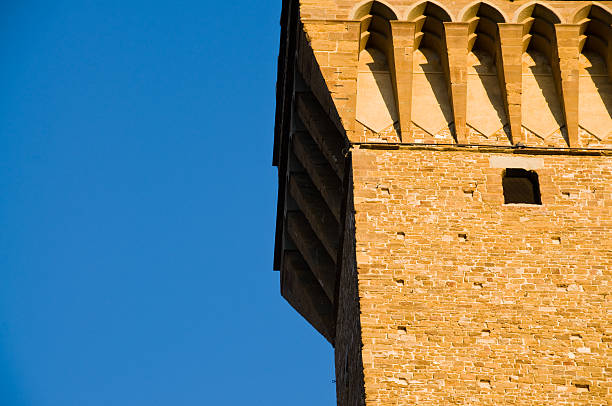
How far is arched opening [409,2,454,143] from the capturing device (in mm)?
23281

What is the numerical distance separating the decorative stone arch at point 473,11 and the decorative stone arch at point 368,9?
1019 millimetres

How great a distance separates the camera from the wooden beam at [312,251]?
2575 centimetres

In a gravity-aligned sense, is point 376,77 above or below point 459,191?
above

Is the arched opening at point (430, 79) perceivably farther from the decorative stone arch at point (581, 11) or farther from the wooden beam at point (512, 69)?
the decorative stone arch at point (581, 11)

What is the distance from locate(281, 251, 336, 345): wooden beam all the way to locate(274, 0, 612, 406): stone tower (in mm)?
648

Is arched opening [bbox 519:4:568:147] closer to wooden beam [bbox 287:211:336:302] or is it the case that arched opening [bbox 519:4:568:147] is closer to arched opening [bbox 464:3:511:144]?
arched opening [bbox 464:3:511:144]

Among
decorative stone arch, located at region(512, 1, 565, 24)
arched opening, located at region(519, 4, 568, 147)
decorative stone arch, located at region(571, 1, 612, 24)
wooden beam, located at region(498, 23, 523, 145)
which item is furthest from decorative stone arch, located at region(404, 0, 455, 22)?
decorative stone arch, located at region(571, 1, 612, 24)

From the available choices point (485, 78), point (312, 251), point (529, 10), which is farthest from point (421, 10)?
point (312, 251)

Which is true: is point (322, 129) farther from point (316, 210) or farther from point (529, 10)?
point (529, 10)

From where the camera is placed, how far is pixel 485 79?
23953mm

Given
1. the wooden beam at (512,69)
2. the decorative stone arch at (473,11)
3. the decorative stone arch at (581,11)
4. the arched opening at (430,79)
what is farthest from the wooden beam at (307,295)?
the decorative stone arch at (581,11)

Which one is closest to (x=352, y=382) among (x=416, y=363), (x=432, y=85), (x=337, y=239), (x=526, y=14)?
(x=416, y=363)

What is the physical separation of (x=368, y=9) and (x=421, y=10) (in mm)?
814

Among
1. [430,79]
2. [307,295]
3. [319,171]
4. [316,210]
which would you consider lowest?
[307,295]
